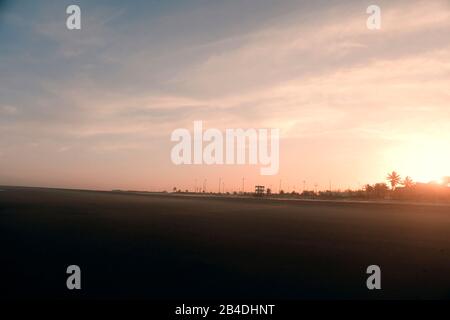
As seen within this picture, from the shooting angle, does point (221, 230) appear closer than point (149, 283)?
No

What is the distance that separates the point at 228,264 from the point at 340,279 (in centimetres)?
343

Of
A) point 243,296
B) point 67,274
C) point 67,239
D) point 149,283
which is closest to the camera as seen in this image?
point 243,296

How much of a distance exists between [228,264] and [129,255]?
3569mm

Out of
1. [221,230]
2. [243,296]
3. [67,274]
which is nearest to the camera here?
[243,296]

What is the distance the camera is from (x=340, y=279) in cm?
1029
